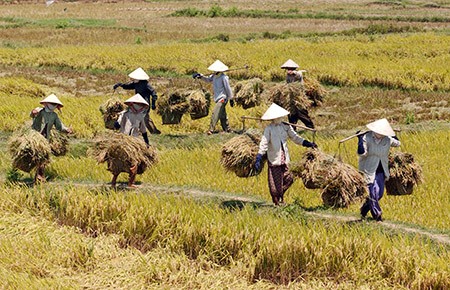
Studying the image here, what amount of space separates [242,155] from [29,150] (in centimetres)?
323

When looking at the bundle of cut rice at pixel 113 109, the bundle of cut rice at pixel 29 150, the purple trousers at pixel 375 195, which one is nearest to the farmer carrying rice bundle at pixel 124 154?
the bundle of cut rice at pixel 29 150

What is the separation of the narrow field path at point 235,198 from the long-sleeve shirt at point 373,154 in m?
0.65

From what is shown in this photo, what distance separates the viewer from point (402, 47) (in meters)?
24.7

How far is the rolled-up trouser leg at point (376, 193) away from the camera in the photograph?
8359mm

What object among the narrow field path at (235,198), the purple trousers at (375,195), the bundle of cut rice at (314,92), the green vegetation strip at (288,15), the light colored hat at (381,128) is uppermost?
the light colored hat at (381,128)

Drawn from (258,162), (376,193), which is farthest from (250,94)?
(376,193)

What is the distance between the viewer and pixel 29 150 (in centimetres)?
974

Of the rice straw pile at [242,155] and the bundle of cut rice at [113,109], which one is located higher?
the rice straw pile at [242,155]

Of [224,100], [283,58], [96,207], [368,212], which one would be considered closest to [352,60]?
[283,58]

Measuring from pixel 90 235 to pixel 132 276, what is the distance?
151 cm

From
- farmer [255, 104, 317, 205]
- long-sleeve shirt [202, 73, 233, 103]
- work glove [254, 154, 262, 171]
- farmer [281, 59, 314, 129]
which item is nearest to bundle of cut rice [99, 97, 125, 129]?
long-sleeve shirt [202, 73, 233, 103]

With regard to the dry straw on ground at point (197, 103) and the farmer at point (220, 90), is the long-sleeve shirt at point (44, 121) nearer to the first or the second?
the dry straw on ground at point (197, 103)

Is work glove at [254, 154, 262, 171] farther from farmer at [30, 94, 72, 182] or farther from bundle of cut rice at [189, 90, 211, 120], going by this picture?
bundle of cut rice at [189, 90, 211, 120]

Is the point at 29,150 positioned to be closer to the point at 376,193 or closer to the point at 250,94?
the point at 376,193
